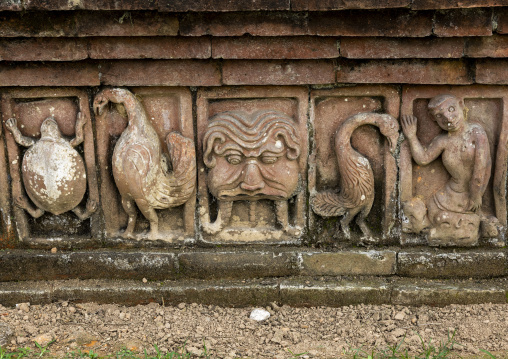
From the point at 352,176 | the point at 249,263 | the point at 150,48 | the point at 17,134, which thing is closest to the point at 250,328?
the point at 249,263

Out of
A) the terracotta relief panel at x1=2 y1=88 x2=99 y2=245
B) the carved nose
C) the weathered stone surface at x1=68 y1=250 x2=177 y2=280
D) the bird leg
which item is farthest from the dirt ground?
the carved nose

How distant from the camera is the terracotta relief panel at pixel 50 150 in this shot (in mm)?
3979

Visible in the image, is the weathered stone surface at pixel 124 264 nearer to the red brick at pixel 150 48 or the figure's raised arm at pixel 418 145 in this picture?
the red brick at pixel 150 48

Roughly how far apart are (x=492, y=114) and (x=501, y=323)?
4.83 feet

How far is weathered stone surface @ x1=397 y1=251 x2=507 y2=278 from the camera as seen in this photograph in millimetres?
4156

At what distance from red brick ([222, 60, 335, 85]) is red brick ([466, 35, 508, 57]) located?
0.94 metres

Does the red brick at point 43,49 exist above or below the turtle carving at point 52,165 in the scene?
above

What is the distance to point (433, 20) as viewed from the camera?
362 cm

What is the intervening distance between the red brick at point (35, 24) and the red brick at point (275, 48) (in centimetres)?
95

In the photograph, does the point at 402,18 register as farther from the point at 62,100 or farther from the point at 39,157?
the point at 39,157

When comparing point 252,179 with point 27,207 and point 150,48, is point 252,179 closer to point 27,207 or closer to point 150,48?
point 150,48

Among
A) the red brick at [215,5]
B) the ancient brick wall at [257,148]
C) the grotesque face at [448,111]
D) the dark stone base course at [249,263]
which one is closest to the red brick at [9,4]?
the ancient brick wall at [257,148]

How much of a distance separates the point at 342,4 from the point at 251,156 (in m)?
1.20

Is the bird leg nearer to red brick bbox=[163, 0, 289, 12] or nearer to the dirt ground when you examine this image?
the dirt ground
